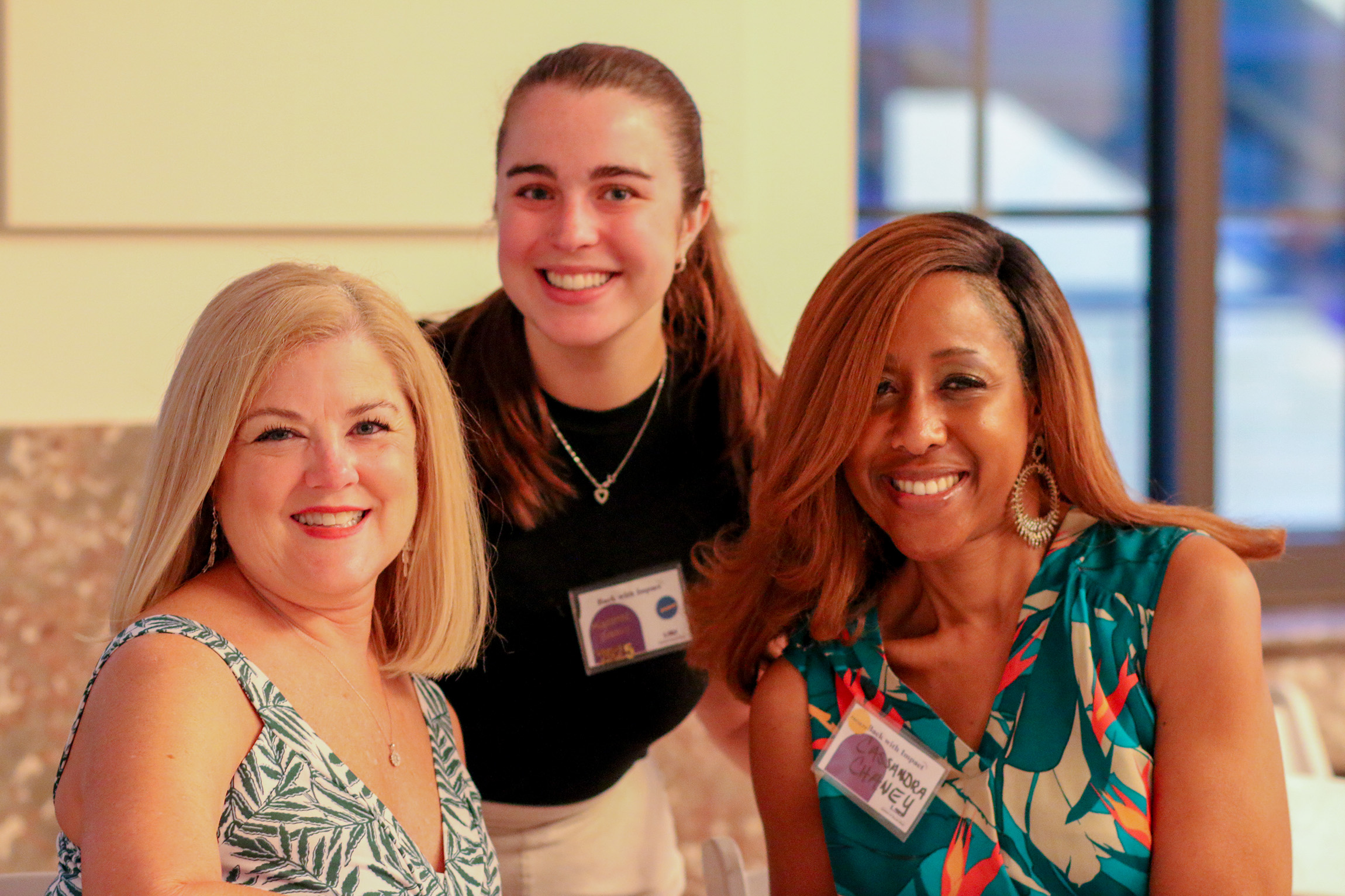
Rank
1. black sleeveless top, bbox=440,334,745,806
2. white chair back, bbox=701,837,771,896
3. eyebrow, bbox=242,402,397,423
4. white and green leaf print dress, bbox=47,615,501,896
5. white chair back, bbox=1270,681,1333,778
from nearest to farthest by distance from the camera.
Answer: white and green leaf print dress, bbox=47,615,501,896 → eyebrow, bbox=242,402,397,423 → white chair back, bbox=701,837,771,896 → black sleeveless top, bbox=440,334,745,806 → white chair back, bbox=1270,681,1333,778

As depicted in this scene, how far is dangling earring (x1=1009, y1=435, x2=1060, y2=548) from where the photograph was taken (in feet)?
5.21

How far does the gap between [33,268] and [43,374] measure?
0.80 ft

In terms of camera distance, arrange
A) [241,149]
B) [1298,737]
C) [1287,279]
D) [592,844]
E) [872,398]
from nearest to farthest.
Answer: [872,398]
[592,844]
[241,149]
[1298,737]
[1287,279]

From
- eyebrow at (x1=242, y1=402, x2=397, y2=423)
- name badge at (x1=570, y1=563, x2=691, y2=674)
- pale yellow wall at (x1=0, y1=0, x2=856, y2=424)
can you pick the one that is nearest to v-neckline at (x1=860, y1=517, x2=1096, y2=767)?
name badge at (x1=570, y1=563, x2=691, y2=674)

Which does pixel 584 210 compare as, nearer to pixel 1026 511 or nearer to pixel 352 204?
pixel 1026 511

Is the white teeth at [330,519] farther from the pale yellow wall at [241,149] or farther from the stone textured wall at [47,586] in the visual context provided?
the stone textured wall at [47,586]

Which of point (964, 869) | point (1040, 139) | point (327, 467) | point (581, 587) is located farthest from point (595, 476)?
point (1040, 139)

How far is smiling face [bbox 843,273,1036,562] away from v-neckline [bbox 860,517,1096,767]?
0.11 m

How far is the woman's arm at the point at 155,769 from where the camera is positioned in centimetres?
104

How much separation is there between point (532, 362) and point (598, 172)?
352 millimetres

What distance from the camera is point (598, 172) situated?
1830mm

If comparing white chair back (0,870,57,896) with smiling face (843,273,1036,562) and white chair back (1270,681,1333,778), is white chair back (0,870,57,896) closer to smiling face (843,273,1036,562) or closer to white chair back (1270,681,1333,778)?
smiling face (843,273,1036,562)

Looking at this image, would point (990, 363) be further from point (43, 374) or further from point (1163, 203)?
point (1163, 203)

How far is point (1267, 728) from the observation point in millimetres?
1399
